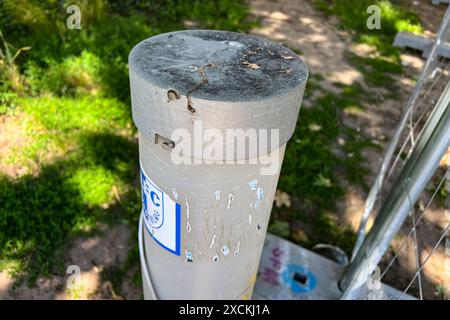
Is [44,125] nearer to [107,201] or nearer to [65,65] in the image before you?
[65,65]

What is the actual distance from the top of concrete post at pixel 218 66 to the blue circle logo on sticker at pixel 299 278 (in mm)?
1808

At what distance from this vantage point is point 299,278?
2648 millimetres

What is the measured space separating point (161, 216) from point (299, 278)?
1.59m

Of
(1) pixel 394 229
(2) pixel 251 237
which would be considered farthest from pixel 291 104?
(1) pixel 394 229

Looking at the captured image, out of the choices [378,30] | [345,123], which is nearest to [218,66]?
[345,123]

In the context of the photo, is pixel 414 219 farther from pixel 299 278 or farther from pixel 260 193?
pixel 260 193

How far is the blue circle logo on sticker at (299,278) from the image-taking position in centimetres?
258

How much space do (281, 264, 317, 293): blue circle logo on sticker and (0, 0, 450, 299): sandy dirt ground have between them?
28.9 inches

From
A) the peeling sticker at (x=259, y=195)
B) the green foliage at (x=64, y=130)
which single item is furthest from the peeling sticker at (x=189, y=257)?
the green foliage at (x=64, y=130)

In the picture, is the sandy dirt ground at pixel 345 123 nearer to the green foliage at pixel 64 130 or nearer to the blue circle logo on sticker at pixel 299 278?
the green foliage at pixel 64 130

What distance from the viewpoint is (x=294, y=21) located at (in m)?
6.83

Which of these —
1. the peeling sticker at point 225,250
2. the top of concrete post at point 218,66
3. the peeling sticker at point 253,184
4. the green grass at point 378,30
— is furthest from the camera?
the green grass at point 378,30

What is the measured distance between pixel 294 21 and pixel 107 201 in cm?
529

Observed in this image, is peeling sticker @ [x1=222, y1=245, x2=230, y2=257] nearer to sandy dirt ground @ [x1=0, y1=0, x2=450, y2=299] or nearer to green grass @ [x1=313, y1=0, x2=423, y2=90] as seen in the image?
sandy dirt ground @ [x1=0, y1=0, x2=450, y2=299]
